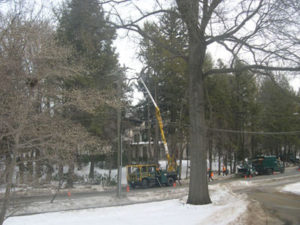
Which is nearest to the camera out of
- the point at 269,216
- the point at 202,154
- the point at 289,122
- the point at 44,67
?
the point at 44,67

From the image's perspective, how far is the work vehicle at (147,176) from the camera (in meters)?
29.4

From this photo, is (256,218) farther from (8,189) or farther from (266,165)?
(266,165)

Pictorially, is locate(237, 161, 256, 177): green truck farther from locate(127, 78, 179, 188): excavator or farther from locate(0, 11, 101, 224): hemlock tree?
locate(0, 11, 101, 224): hemlock tree

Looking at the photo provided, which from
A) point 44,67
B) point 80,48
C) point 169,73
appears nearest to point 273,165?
Result: point 169,73

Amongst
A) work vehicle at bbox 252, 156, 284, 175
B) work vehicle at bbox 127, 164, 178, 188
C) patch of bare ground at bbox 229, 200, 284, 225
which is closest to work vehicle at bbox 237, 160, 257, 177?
work vehicle at bbox 252, 156, 284, 175

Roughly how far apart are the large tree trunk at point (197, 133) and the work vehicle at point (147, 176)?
554 inches

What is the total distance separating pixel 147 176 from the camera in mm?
29609

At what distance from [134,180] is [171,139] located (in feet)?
36.1

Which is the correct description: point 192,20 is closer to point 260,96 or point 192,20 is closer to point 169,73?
point 169,73

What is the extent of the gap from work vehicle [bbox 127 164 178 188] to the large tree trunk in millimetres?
14065

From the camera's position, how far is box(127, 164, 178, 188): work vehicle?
96.6 feet

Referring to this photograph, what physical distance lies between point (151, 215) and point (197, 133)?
4830mm

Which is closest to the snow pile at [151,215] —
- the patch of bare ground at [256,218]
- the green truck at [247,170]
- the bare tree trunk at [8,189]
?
the patch of bare ground at [256,218]

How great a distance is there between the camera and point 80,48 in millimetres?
28109
